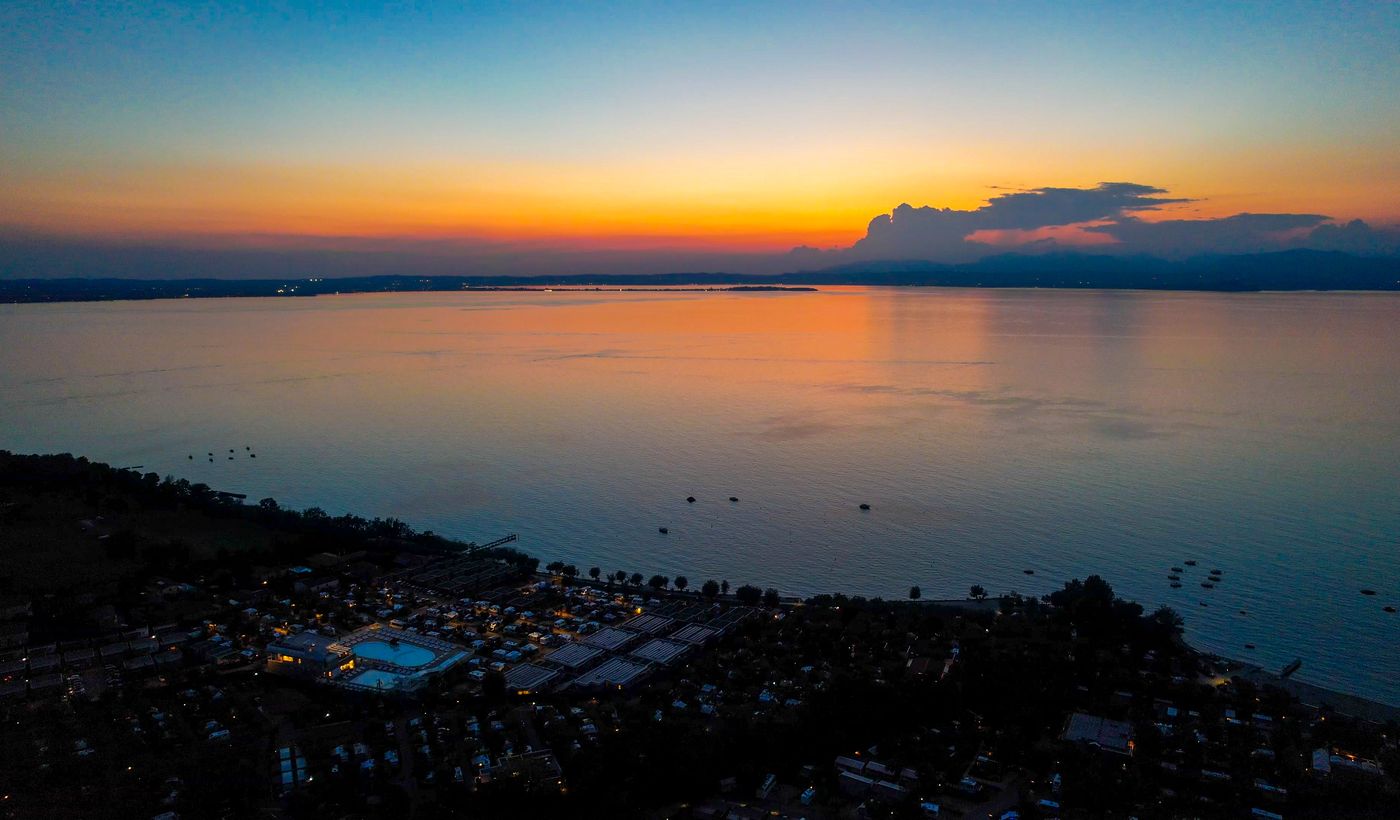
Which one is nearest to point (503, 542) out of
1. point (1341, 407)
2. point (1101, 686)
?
point (1101, 686)

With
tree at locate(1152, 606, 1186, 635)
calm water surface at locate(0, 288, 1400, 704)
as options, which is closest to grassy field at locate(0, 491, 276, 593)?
calm water surface at locate(0, 288, 1400, 704)

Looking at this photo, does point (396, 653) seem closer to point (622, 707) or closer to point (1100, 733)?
point (622, 707)

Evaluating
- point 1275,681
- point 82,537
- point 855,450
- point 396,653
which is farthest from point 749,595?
point 82,537

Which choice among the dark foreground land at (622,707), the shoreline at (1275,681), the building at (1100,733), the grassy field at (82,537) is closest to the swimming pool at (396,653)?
the dark foreground land at (622,707)

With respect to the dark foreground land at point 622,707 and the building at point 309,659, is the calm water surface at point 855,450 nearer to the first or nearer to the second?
the dark foreground land at point 622,707

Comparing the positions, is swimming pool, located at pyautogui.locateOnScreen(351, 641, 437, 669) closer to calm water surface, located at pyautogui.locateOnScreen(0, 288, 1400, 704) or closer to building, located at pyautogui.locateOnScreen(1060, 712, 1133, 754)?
calm water surface, located at pyautogui.locateOnScreen(0, 288, 1400, 704)

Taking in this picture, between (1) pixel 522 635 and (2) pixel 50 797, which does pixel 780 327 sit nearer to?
(1) pixel 522 635
